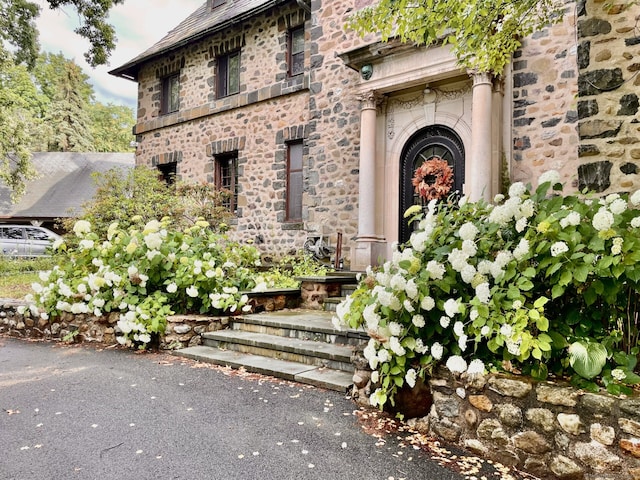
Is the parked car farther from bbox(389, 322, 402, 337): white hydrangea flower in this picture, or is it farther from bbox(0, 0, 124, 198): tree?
bbox(389, 322, 402, 337): white hydrangea flower

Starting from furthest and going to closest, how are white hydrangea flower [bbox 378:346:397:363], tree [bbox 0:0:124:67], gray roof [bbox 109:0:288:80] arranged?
gray roof [bbox 109:0:288:80] < tree [bbox 0:0:124:67] < white hydrangea flower [bbox 378:346:397:363]

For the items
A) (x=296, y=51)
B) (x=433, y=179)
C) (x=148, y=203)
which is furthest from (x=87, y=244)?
(x=296, y=51)

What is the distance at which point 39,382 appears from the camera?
3.69m

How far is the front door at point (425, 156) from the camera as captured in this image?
21.6 feet

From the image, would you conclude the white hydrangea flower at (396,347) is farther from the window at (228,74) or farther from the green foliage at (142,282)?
the window at (228,74)

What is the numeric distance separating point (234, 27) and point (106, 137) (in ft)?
74.1

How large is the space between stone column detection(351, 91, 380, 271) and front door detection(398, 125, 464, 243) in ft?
1.61

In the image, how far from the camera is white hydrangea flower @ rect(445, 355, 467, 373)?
2451mm

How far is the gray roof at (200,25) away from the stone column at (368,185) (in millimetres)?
3667

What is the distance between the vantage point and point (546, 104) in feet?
19.2

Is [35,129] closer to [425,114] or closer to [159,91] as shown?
[159,91]

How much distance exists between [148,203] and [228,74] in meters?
→ 3.79

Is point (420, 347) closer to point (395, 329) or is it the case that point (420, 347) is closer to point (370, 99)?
point (395, 329)

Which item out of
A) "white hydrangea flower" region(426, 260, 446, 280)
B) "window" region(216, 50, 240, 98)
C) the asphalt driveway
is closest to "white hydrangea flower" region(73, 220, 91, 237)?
the asphalt driveway
